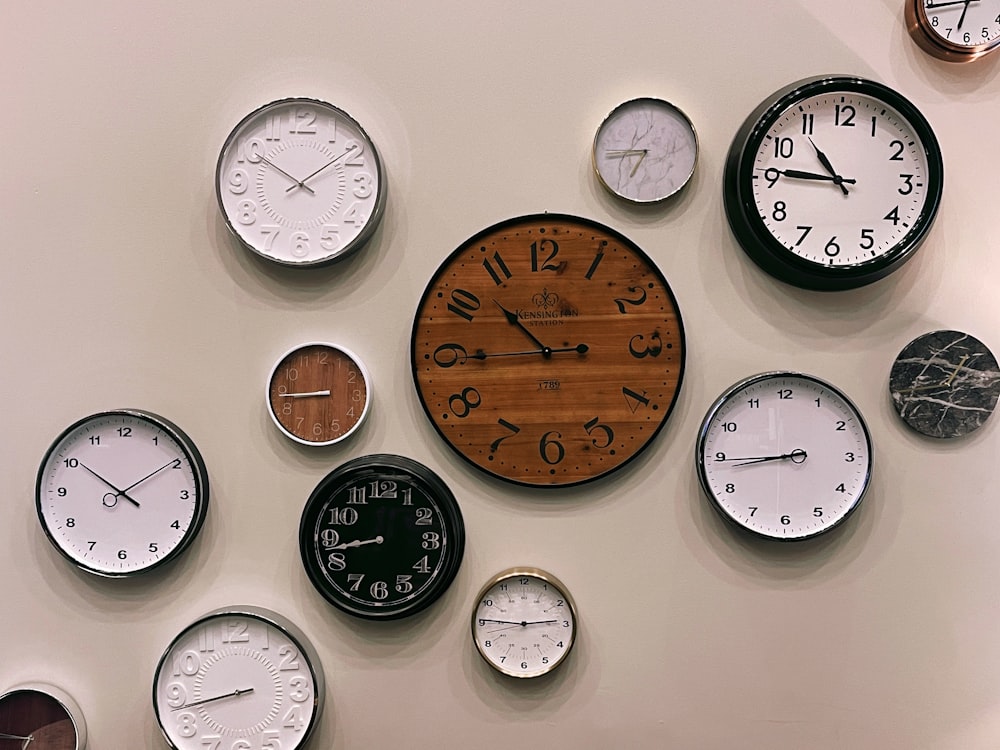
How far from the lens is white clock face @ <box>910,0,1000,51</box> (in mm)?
1535

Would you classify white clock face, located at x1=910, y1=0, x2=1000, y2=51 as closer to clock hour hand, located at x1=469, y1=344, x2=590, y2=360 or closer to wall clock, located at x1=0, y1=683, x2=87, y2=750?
clock hour hand, located at x1=469, y1=344, x2=590, y2=360

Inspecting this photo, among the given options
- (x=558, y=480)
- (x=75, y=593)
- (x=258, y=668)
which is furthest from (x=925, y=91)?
(x=75, y=593)

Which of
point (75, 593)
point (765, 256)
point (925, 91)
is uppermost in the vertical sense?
point (925, 91)

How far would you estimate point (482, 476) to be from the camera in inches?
62.8

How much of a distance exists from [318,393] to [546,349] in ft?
1.55

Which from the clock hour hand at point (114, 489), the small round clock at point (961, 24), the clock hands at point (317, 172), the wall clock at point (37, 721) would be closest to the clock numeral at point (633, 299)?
the clock hands at point (317, 172)

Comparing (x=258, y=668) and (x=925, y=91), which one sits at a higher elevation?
(x=925, y=91)

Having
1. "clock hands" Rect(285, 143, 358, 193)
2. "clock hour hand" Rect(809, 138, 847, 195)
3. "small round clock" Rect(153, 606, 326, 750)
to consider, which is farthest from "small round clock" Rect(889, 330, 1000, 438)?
"small round clock" Rect(153, 606, 326, 750)

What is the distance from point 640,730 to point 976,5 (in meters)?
1.61

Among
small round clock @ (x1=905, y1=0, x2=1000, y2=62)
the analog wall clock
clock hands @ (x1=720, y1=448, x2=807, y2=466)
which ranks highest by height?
small round clock @ (x1=905, y1=0, x2=1000, y2=62)

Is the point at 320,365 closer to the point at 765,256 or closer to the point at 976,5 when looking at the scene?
the point at 765,256

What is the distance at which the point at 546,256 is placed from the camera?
61.9 inches

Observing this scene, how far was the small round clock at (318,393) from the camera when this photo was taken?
1564 mm

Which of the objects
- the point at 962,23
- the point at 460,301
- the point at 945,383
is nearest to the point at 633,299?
the point at 460,301
